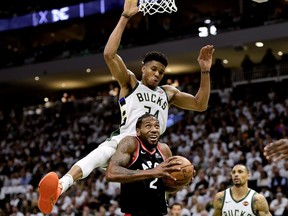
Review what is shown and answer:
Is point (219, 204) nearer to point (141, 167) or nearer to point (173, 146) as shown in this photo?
point (141, 167)

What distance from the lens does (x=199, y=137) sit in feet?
64.8

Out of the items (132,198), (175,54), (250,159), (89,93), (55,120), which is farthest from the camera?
(89,93)

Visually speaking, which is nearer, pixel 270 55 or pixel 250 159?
pixel 250 159

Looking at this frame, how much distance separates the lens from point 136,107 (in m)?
7.21

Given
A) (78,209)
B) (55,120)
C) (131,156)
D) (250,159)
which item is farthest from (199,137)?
(131,156)

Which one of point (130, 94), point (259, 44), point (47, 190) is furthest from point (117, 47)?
point (259, 44)

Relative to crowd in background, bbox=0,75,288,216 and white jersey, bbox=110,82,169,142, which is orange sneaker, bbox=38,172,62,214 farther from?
crowd in background, bbox=0,75,288,216

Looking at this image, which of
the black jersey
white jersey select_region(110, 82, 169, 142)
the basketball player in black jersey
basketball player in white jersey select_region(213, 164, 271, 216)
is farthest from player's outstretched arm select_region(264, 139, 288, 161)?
basketball player in white jersey select_region(213, 164, 271, 216)

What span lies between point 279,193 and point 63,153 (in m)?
11.2

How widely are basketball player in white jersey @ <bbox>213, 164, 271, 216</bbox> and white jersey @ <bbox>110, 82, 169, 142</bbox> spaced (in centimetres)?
296

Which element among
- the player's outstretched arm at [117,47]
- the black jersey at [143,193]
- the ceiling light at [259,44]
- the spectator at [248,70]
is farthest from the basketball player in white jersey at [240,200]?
the ceiling light at [259,44]

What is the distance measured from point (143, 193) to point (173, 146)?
13450mm

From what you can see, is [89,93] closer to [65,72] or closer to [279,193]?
[65,72]

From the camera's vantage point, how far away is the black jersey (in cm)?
642
